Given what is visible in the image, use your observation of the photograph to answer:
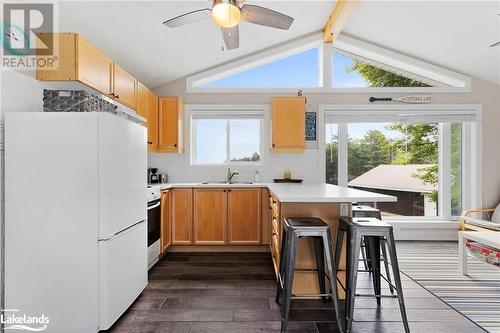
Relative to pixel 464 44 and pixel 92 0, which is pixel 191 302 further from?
pixel 464 44

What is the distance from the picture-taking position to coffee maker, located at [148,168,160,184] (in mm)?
4418

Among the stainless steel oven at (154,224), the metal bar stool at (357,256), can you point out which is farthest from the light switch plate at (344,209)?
the stainless steel oven at (154,224)

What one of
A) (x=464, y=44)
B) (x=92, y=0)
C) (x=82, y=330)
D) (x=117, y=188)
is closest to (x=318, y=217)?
(x=117, y=188)

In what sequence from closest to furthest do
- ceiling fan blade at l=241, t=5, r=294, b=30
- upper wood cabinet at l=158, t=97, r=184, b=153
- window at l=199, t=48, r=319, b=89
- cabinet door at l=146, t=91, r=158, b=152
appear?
1. ceiling fan blade at l=241, t=5, r=294, b=30
2. cabinet door at l=146, t=91, r=158, b=152
3. upper wood cabinet at l=158, t=97, r=184, b=153
4. window at l=199, t=48, r=319, b=89

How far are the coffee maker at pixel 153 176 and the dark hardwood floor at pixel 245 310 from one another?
158 cm

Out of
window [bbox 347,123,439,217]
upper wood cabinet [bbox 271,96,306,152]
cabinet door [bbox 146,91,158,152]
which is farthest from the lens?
window [bbox 347,123,439,217]

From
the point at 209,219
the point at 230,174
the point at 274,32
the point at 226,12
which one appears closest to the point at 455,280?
the point at 209,219

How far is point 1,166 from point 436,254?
188 inches

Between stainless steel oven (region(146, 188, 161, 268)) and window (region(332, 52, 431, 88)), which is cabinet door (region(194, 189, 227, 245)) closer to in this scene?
stainless steel oven (region(146, 188, 161, 268))

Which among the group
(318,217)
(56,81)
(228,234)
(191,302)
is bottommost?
(191,302)

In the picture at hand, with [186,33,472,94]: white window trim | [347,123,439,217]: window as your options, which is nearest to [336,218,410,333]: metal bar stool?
[347,123,439,217]: window

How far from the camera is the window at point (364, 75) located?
480 centimetres

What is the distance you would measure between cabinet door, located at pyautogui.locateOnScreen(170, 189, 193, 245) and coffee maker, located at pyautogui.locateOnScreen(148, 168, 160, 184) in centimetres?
61

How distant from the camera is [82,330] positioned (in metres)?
1.98
